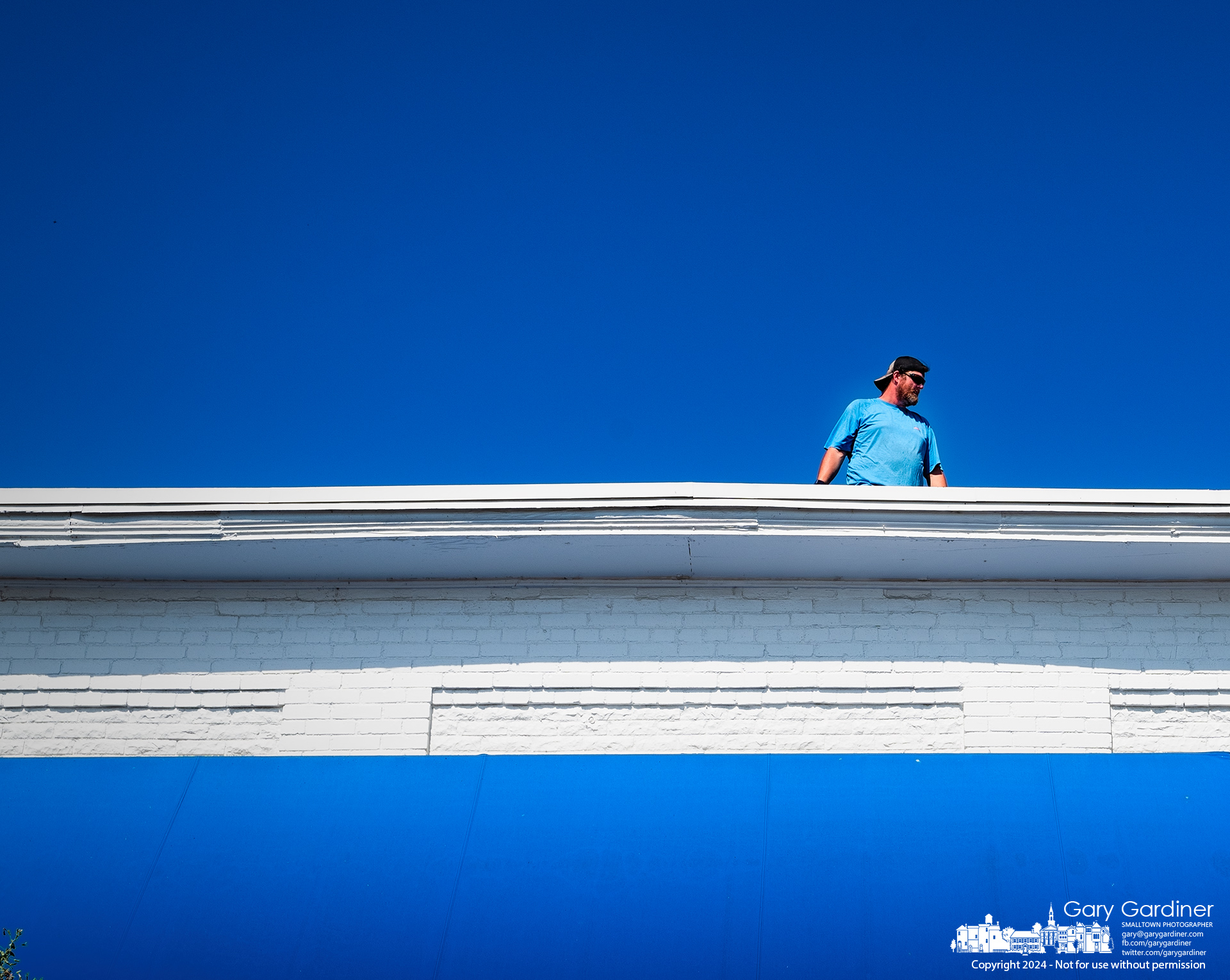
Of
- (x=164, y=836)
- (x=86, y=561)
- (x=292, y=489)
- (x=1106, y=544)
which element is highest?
(x=1106, y=544)

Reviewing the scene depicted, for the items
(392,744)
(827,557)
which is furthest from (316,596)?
(827,557)

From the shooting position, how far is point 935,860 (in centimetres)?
419

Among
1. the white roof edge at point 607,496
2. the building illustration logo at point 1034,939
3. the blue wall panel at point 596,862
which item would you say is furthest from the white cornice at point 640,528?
the building illustration logo at point 1034,939

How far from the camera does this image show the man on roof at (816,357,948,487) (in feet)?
19.5

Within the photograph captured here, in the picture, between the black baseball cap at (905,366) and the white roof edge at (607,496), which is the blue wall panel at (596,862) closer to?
the white roof edge at (607,496)

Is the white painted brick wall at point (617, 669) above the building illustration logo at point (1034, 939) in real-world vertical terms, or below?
above

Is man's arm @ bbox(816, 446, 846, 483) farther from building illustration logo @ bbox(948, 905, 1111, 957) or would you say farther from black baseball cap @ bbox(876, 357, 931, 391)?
building illustration logo @ bbox(948, 905, 1111, 957)

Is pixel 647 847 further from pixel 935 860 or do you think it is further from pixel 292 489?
pixel 292 489

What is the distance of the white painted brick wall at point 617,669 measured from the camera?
500cm

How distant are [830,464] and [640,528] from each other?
6.34ft

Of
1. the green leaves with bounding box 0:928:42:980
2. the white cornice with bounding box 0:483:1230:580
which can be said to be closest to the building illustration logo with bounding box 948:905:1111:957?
the white cornice with bounding box 0:483:1230:580

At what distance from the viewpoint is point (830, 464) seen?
6.12 meters

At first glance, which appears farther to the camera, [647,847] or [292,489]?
[292,489]

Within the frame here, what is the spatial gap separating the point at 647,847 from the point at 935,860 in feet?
3.99
